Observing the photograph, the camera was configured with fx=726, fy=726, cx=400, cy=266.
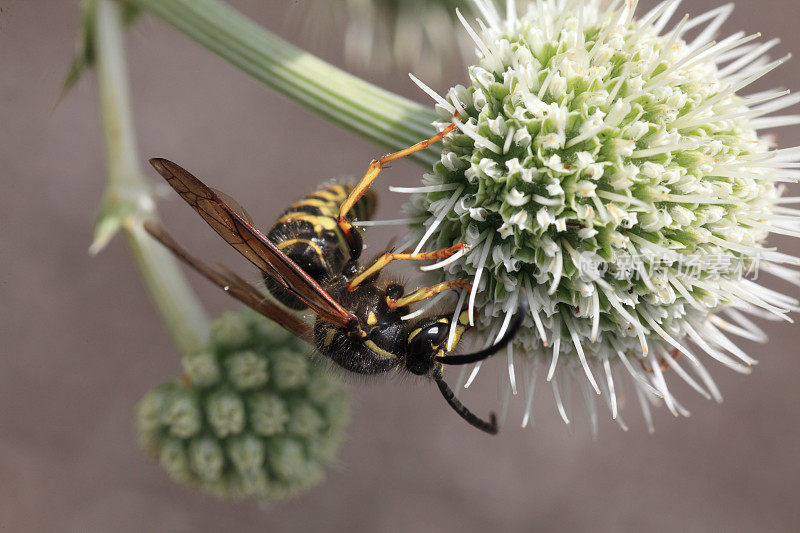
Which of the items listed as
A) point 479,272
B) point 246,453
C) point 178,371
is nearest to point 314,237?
point 479,272

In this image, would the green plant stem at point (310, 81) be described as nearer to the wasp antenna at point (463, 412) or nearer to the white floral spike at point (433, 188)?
the white floral spike at point (433, 188)

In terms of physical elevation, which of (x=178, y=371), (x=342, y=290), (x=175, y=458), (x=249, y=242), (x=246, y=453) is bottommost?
(x=178, y=371)

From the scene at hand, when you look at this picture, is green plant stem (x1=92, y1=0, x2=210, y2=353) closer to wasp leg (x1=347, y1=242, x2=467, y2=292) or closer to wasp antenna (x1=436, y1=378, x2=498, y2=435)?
wasp leg (x1=347, y1=242, x2=467, y2=292)

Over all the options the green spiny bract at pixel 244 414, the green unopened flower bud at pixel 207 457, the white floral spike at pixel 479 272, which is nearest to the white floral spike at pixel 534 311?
the white floral spike at pixel 479 272

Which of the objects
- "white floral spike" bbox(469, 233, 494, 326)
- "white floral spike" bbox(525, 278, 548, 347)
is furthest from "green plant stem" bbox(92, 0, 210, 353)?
"white floral spike" bbox(525, 278, 548, 347)

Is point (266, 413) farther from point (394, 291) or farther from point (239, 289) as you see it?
point (394, 291)
